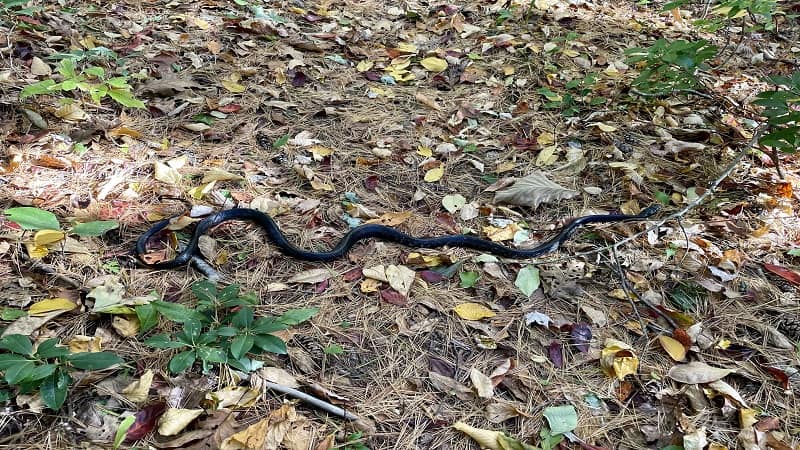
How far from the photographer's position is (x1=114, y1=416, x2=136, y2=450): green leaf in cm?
159

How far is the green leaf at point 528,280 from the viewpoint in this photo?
8.34 feet

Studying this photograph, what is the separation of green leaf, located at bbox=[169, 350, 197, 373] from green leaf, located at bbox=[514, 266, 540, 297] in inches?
58.8

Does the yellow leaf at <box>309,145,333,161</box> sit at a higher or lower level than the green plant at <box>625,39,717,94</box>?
lower

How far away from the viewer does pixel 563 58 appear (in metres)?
4.63

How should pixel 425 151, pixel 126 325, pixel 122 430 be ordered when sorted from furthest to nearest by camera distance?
pixel 425 151
pixel 126 325
pixel 122 430

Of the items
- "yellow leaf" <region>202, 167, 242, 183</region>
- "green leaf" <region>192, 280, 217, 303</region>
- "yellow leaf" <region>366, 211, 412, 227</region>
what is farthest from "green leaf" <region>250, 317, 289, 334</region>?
"yellow leaf" <region>202, 167, 242, 183</region>

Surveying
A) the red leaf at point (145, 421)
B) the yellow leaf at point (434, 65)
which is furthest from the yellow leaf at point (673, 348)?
the yellow leaf at point (434, 65)

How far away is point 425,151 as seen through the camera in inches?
139

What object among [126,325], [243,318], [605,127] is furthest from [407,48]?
[126,325]

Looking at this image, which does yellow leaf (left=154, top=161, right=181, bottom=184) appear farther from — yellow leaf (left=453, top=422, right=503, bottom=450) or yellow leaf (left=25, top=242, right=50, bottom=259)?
yellow leaf (left=453, top=422, right=503, bottom=450)

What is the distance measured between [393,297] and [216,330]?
81cm

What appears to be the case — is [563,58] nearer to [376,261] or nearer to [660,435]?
[376,261]

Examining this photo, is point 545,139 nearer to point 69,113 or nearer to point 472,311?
point 472,311

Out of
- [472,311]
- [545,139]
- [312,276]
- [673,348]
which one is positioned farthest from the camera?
[545,139]
